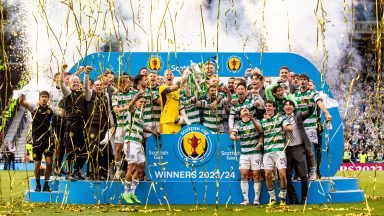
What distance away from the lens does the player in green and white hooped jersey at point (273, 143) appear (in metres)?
9.72

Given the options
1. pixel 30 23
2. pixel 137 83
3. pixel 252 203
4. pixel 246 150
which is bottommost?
pixel 252 203

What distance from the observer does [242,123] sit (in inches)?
394

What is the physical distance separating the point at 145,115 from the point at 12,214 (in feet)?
9.31

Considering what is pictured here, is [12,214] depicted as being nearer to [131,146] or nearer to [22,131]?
[131,146]

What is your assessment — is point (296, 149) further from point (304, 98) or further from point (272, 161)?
point (304, 98)

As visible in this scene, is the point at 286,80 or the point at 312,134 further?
the point at 312,134

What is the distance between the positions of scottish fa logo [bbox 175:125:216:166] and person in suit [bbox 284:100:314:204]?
113 centimetres

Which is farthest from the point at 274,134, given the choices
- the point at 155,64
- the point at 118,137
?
the point at 155,64

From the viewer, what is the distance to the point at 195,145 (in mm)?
10484

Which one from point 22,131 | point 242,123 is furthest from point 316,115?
point 22,131

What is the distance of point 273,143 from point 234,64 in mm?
3936

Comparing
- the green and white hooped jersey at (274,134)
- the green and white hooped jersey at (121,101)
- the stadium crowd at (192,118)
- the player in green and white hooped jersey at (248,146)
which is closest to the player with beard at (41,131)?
the stadium crowd at (192,118)

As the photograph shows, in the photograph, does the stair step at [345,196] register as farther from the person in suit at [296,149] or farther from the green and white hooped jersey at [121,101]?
the green and white hooped jersey at [121,101]

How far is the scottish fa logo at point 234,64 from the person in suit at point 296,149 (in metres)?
3.41
